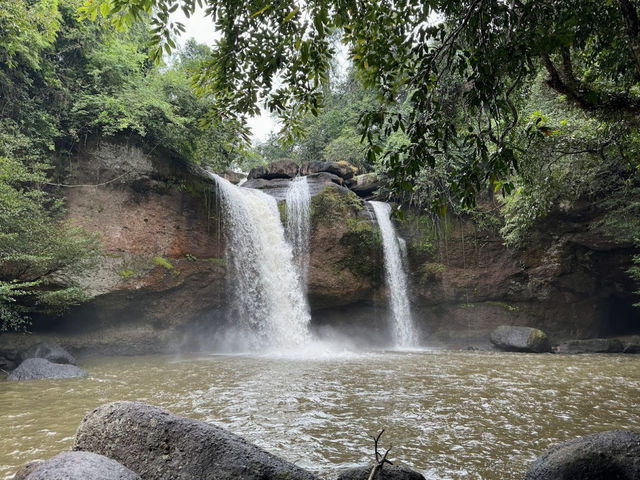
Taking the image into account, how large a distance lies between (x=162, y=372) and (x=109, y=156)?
776cm

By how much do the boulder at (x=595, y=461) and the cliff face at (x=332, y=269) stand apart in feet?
39.3

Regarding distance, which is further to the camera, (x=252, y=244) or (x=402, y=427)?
(x=252, y=244)

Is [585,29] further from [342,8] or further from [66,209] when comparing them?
[66,209]

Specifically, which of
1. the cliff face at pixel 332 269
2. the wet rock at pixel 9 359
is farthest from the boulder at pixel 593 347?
the wet rock at pixel 9 359

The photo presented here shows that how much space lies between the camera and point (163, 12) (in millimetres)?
2971

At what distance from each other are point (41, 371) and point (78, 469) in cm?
754

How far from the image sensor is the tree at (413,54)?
2756mm

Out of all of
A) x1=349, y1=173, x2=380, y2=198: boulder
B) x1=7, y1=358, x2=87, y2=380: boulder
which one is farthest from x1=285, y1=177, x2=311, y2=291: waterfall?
x1=7, y1=358, x2=87, y2=380: boulder

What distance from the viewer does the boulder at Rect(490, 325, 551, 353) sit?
512 inches

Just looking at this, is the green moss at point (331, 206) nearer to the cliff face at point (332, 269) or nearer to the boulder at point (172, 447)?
the cliff face at point (332, 269)

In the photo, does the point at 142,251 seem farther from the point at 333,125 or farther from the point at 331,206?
the point at 333,125

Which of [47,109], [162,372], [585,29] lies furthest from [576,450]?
[47,109]

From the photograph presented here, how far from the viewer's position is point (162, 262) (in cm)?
1298

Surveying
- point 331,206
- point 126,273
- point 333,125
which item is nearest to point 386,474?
point 126,273
